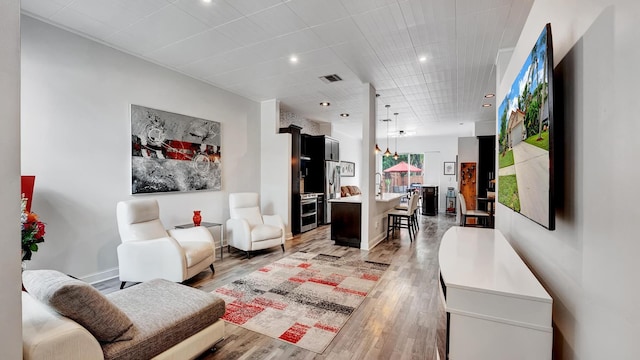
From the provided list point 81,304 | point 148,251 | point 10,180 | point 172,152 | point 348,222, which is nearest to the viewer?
point 10,180

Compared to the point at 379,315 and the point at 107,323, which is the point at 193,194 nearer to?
the point at 107,323

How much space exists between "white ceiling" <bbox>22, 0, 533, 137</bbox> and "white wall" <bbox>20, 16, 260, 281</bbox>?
25 cm

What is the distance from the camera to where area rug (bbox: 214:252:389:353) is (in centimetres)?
238

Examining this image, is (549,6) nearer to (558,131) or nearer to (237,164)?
(558,131)

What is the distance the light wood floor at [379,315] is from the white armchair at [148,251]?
0.32 meters

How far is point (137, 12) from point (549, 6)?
135 inches

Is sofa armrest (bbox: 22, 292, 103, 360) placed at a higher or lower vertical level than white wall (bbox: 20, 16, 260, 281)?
lower

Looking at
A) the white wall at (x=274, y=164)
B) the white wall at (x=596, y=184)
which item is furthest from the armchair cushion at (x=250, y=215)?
the white wall at (x=596, y=184)

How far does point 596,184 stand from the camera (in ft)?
3.45

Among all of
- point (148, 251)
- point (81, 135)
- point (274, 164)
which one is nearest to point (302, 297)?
point (148, 251)

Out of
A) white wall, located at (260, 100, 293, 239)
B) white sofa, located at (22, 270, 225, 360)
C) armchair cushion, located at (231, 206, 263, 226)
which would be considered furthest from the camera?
white wall, located at (260, 100, 293, 239)

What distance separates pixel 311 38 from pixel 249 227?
2.97 m

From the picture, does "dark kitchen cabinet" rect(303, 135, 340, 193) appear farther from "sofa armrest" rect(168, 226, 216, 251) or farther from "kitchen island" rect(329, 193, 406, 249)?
"sofa armrest" rect(168, 226, 216, 251)

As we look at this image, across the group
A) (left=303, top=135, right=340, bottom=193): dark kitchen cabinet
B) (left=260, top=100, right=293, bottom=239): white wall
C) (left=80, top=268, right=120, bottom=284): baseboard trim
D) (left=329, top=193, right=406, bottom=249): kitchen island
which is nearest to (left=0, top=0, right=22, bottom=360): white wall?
(left=80, top=268, right=120, bottom=284): baseboard trim
